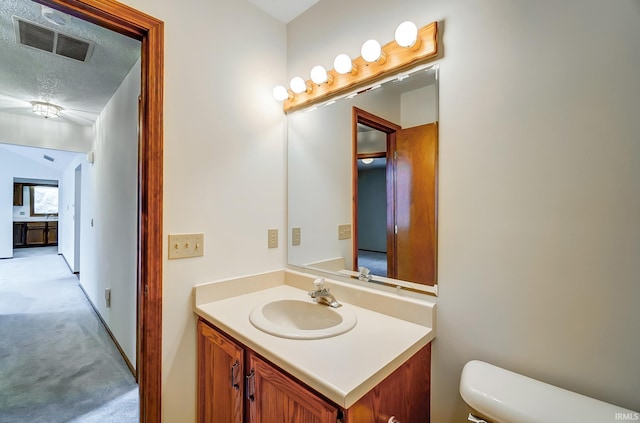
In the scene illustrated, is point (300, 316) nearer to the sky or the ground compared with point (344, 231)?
nearer to the ground

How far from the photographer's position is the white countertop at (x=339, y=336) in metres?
0.79

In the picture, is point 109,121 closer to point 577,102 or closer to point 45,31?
point 45,31

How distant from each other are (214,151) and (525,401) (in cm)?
154

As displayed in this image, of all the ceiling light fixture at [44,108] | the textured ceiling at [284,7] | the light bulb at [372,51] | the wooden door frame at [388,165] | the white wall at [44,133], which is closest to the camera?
the light bulb at [372,51]

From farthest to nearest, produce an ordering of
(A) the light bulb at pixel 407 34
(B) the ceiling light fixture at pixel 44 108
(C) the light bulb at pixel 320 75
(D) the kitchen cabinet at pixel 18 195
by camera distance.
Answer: (D) the kitchen cabinet at pixel 18 195, (B) the ceiling light fixture at pixel 44 108, (C) the light bulb at pixel 320 75, (A) the light bulb at pixel 407 34

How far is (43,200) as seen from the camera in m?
8.05

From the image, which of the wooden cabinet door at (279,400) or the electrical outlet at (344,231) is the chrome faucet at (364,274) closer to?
the electrical outlet at (344,231)

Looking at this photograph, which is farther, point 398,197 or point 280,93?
point 280,93

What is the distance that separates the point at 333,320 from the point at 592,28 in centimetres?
A: 135

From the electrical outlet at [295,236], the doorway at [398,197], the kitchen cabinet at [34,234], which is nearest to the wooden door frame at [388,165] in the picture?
the doorway at [398,197]

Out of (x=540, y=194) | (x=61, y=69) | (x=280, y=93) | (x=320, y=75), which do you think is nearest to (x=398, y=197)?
(x=540, y=194)

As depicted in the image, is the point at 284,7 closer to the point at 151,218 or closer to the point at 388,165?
the point at 388,165

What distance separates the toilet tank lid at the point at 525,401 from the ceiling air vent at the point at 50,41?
9.04ft

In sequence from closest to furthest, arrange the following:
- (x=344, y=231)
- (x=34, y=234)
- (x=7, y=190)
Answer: (x=344, y=231) < (x=7, y=190) < (x=34, y=234)
